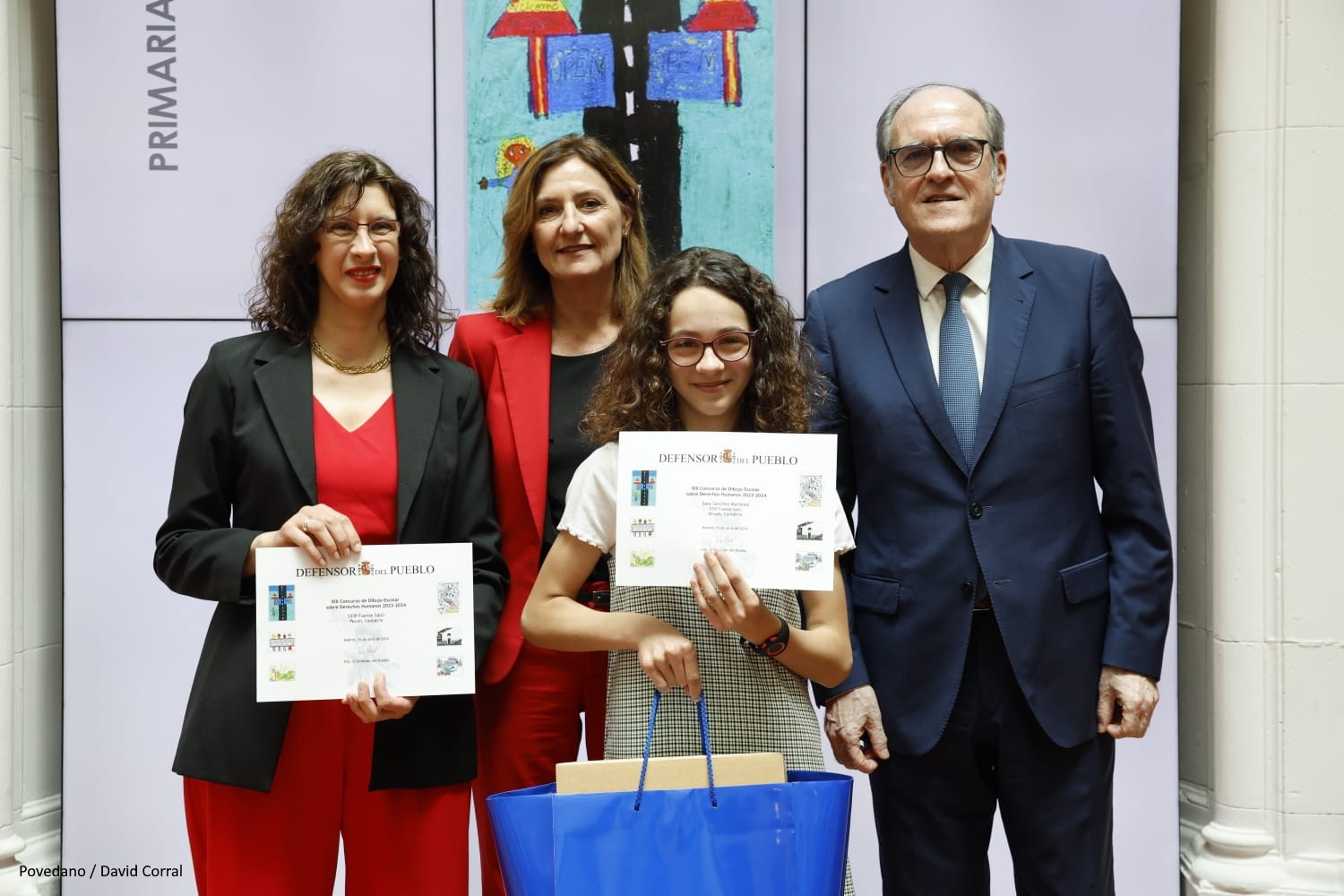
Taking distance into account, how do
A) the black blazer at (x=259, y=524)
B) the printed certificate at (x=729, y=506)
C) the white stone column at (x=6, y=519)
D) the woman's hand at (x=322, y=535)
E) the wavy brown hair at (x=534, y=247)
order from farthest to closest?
1. the white stone column at (x=6, y=519)
2. the wavy brown hair at (x=534, y=247)
3. the black blazer at (x=259, y=524)
4. the woman's hand at (x=322, y=535)
5. the printed certificate at (x=729, y=506)

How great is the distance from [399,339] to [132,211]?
208 centimetres

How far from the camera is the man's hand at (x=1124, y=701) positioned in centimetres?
249

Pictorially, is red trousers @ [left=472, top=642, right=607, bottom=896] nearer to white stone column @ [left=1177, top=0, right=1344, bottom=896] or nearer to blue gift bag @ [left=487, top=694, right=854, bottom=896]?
blue gift bag @ [left=487, top=694, right=854, bottom=896]

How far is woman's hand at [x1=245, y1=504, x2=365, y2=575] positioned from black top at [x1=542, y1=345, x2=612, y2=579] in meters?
0.57

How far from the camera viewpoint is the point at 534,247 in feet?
9.90

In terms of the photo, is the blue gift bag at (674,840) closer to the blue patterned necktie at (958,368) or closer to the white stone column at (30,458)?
the blue patterned necktie at (958,368)

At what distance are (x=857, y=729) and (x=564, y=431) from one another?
951 millimetres

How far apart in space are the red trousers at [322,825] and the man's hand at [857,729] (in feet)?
2.70

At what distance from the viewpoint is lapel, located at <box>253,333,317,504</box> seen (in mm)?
2457

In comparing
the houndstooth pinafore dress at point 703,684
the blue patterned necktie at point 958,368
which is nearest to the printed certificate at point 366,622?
the houndstooth pinafore dress at point 703,684

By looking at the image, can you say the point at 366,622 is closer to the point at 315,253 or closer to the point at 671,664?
the point at 671,664

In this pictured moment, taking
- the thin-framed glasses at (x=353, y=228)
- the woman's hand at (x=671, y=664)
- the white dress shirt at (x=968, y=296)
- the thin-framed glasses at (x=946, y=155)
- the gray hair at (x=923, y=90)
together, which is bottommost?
the woman's hand at (x=671, y=664)

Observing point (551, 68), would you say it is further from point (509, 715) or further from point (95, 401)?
point (509, 715)

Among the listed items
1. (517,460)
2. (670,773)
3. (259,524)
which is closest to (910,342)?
(517,460)
